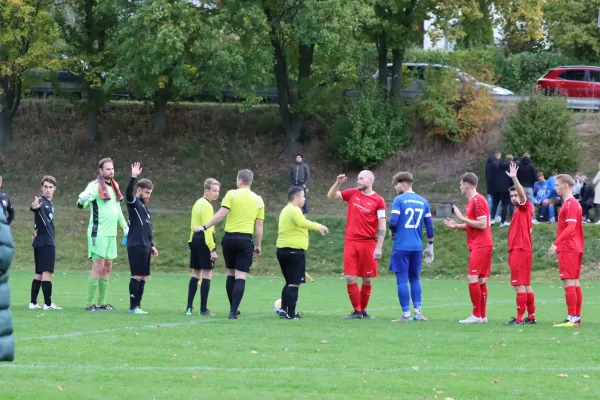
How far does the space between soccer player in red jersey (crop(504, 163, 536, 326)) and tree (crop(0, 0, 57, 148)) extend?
2650cm

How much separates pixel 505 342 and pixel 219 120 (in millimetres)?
31690

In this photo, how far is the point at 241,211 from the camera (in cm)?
1486

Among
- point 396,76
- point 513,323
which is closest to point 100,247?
point 513,323

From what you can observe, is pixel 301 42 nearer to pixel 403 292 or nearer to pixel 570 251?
pixel 403 292

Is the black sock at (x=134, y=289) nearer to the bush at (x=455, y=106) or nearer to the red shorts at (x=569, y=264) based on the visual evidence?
the red shorts at (x=569, y=264)

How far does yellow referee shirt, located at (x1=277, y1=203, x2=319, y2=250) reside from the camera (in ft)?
49.0

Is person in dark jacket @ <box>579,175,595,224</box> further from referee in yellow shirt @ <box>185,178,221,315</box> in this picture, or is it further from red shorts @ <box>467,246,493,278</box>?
referee in yellow shirt @ <box>185,178,221,315</box>

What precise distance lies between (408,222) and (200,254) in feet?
10.4

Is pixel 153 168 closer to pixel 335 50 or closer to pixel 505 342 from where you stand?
pixel 335 50

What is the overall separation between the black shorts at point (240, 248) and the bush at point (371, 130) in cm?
2408

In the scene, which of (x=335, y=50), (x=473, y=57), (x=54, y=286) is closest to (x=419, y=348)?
(x=54, y=286)

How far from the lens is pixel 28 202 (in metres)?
37.1

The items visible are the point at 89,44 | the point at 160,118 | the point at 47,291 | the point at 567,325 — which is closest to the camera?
the point at 567,325

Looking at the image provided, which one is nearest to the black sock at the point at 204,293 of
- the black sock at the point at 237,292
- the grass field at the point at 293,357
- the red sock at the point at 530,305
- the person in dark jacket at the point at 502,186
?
the grass field at the point at 293,357
